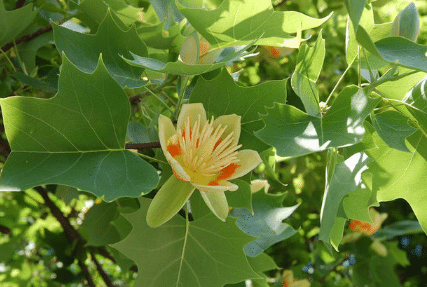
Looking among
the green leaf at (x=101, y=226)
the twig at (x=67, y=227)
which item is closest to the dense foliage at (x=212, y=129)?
the green leaf at (x=101, y=226)

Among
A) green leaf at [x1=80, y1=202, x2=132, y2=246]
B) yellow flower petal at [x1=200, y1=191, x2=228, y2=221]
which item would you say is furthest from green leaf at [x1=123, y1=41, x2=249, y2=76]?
green leaf at [x1=80, y1=202, x2=132, y2=246]

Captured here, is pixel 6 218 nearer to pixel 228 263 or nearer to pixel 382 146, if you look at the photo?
pixel 228 263

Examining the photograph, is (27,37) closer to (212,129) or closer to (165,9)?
(165,9)

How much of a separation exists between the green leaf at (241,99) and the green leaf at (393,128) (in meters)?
0.18

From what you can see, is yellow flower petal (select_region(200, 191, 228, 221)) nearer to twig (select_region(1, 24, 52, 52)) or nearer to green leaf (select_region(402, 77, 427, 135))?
green leaf (select_region(402, 77, 427, 135))

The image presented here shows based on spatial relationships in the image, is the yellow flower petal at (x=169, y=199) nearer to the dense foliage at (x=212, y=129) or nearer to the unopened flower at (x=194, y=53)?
the dense foliage at (x=212, y=129)

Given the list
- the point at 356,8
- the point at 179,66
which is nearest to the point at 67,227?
the point at 179,66

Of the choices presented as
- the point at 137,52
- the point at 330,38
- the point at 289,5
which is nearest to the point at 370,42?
the point at 137,52

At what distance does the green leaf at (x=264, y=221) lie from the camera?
109 cm

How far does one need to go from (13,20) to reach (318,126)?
0.76 m

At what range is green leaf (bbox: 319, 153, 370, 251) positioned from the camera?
74 centimetres

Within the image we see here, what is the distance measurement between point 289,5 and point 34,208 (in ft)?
5.22

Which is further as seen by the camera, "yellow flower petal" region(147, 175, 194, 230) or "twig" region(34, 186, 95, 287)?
"twig" region(34, 186, 95, 287)

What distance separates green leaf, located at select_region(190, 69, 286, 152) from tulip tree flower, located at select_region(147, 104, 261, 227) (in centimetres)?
4
